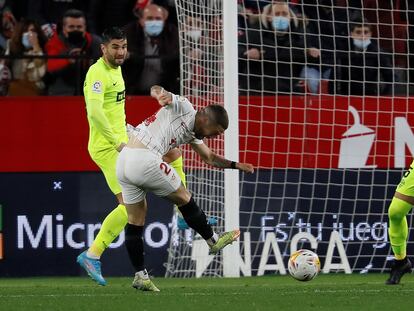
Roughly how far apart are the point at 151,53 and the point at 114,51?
355 cm

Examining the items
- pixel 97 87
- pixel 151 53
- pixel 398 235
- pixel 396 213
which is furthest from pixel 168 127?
pixel 151 53

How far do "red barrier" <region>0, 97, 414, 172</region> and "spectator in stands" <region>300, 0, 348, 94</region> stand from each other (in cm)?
30

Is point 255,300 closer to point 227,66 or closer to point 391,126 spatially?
point 227,66

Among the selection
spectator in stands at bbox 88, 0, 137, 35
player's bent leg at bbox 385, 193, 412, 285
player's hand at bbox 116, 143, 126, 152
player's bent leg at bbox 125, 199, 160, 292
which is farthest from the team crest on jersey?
spectator in stands at bbox 88, 0, 137, 35

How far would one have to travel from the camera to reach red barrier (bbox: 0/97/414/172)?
50.3 ft

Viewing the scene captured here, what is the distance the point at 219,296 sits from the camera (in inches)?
417

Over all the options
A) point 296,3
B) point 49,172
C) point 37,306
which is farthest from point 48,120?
point 37,306

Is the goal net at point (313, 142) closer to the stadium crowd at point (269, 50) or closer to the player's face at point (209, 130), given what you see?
the stadium crowd at point (269, 50)

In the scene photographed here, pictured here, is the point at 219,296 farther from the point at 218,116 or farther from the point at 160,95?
the point at 160,95

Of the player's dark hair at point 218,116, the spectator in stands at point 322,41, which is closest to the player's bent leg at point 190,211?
the player's dark hair at point 218,116

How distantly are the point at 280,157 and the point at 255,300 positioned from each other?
17.8 feet

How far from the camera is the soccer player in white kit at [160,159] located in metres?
11.0

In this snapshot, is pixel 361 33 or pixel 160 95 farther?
pixel 361 33

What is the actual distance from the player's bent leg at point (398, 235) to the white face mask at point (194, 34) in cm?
369
